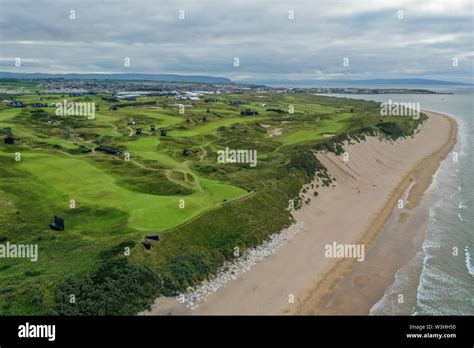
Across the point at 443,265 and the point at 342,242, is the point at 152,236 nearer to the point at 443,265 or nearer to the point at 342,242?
the point at 342,242

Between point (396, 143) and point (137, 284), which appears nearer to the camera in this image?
point (137, 284)

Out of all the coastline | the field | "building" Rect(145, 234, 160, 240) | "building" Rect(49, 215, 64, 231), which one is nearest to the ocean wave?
the coastline

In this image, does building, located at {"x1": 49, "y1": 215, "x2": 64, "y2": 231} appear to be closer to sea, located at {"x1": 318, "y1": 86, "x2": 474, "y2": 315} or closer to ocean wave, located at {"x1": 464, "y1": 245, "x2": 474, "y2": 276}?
sea, located at {"x1": 318, "y1": 86, "x2": 474, "y2": 315}

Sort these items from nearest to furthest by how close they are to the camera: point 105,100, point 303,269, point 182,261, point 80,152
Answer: point 182,261 → point 303,269 → point 80,152 → point 105,100

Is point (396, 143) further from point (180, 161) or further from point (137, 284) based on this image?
point (137, 284)

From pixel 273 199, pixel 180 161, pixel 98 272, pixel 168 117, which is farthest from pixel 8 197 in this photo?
pixel 168 117
